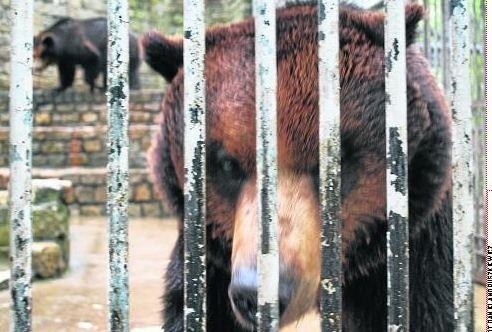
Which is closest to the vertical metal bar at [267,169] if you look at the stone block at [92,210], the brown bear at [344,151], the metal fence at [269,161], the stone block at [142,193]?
the metal fence at [269,161]

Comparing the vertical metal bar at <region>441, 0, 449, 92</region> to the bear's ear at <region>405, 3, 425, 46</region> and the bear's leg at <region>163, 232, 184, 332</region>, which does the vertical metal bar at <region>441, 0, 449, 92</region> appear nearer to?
the bear's ear at <region>405, 3, 425, 46</region>

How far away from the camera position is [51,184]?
5.27 metres

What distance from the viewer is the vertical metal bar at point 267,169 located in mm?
1139

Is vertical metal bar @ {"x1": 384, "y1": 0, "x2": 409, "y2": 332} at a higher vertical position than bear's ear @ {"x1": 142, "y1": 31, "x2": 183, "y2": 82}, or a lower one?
lower

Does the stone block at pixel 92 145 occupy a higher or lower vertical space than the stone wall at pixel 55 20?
lower

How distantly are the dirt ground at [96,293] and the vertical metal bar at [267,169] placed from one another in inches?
43.0

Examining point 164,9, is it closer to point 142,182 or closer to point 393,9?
point 142,182

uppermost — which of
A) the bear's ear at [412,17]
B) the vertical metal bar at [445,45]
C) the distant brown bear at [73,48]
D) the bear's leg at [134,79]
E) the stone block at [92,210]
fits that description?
the distant brown bear at [73,48]

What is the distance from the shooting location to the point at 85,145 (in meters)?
9.81

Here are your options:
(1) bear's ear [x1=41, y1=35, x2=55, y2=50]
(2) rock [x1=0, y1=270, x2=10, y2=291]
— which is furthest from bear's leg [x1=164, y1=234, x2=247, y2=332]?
(1) bear's ear [x1=41, y1=35, x2=55, y2=50]

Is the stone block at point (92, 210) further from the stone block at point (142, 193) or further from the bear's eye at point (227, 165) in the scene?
the bear's eye at point (227, 165)

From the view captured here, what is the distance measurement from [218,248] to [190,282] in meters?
1.10

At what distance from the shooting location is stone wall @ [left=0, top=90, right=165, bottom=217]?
8.88 m

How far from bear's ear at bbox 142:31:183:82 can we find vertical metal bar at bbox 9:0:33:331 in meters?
1.10
